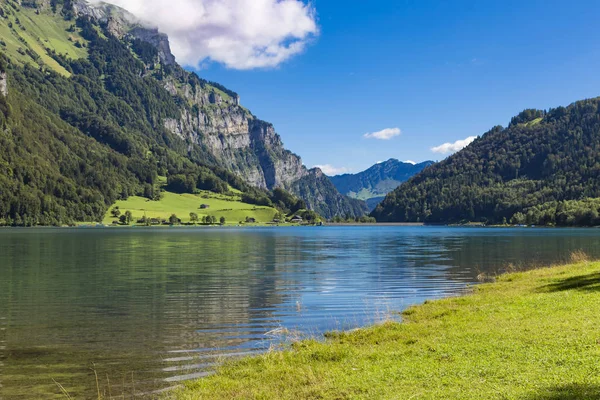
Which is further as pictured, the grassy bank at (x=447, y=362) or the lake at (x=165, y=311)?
the lake at (x=165, y=311)

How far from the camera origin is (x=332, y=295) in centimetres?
4894

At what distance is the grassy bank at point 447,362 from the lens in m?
15.7

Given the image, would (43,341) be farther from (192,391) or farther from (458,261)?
(458,261)

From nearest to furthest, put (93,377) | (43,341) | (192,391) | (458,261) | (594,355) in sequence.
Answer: (594,355) → (192,391) → (93,377) → (43,341) → (458,261)

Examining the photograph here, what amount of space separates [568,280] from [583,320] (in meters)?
18.9

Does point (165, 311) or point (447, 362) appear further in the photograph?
point (165, 311)

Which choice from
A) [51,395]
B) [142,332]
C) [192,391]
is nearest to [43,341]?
[142,332]

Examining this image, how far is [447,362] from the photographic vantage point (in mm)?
18844

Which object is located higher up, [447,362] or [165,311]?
[447,362]

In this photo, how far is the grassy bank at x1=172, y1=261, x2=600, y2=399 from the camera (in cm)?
1566

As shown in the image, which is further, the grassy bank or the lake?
the lake

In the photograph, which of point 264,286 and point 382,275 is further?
point 382,275

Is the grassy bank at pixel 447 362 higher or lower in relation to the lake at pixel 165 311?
higher

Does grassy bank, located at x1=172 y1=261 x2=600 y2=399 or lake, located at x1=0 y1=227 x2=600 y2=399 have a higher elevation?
grassy bank, located at x1=172 y1=261 x2=600 y2=399
